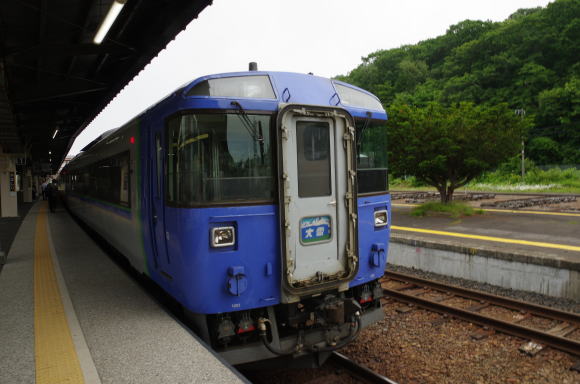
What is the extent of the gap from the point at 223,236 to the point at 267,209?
20.3 inches

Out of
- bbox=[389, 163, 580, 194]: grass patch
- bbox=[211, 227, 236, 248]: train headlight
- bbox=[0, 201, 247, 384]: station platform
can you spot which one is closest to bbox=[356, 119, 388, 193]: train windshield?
bbox=[211, 227, 236, 248]: train headlight

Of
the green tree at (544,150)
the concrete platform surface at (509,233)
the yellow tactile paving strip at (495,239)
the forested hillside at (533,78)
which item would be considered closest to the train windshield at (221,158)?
the concrete platform surface at (509,233)

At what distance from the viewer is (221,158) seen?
4.03 m

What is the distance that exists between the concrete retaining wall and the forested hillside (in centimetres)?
3067

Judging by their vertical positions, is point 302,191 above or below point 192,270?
above

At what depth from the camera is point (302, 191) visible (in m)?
4.34

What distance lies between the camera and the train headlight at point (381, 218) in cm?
505

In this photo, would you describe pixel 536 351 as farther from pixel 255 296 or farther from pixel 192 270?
pixel 192 270

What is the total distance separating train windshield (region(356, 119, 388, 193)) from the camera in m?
4.85

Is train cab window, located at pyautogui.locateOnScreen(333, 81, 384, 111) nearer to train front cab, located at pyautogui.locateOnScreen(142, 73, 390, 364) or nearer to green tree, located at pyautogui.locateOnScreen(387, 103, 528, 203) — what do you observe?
train front cab, located at pyautogui.locateOnScreen(142, 73, 390, 364)

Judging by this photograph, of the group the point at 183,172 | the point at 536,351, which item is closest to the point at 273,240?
the point at 183,172

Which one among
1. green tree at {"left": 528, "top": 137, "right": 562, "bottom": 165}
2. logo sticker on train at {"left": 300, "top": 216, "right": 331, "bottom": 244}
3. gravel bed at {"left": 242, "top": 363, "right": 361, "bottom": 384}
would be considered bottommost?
gravel bed at {"left": 242, "top": 363, "right": 361, "bottom": 384}

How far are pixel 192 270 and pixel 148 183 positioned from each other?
5.31 feet

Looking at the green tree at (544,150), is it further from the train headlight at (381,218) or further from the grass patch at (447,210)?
the train headlight at (381,218)
